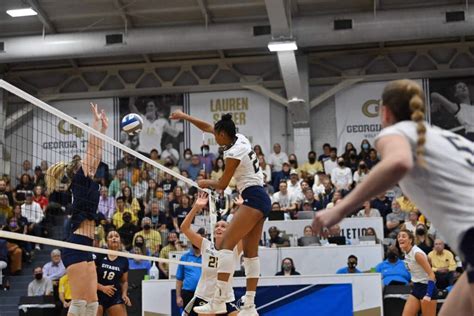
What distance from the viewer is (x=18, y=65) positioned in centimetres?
2719

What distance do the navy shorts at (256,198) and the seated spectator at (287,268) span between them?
7155 mm

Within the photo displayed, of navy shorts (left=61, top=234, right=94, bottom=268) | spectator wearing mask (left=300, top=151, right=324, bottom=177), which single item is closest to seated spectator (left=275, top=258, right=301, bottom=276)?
navy shorts (left=61, top=234, right=94, bottom=268)

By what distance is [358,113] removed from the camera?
83.4ft

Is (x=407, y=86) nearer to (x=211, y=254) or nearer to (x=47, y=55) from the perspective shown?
(x=211, y=254)

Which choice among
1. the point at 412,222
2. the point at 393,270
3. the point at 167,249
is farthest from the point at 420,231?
the point at 167,249

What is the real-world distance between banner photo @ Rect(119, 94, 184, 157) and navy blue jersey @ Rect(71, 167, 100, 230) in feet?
58.0

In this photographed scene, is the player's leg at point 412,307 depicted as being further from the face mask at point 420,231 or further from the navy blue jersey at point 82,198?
the navy blue jersey at point 82,198

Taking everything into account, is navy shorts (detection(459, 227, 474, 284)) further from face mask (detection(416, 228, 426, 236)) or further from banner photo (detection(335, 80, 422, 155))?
banner photo (detection(335, 80, 422, 155))

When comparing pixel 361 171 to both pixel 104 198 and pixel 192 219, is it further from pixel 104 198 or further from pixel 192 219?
pixel 192 219

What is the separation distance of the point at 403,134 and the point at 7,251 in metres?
16.4

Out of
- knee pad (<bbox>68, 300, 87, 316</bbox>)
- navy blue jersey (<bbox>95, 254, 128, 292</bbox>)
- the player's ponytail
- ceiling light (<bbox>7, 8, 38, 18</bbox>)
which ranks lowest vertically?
knee pad (<bbox>68, 300, 87, 316</bbox>)

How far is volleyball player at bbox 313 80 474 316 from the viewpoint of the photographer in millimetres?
3461

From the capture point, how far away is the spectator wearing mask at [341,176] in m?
21.3

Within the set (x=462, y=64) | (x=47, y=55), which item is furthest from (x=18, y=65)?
(x=462, y=64)
